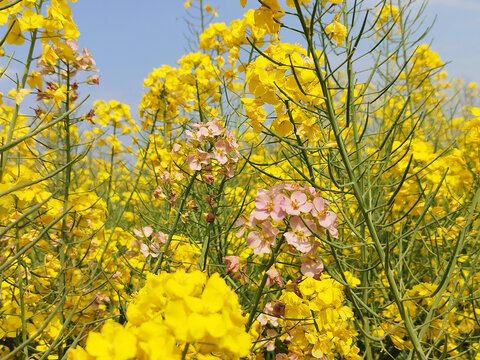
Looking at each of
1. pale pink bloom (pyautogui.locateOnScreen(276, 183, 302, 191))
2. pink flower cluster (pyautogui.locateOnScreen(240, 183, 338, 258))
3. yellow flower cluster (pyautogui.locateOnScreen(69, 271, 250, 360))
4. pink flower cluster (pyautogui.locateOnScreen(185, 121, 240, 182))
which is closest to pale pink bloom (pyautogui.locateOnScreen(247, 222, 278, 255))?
pink flower cluster (pyautogui.locateOnScreen(240, 183, 338, 258))

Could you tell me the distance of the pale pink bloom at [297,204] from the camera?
104 cm

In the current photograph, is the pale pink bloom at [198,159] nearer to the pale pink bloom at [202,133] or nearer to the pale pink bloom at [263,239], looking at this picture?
the pale pink bloom at [202,133]

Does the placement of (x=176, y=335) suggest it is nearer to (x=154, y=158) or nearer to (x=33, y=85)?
(x=33, y=85)

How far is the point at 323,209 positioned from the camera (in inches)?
42.2

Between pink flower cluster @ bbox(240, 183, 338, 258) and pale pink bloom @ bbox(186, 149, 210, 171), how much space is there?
0.62m

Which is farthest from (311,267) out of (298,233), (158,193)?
(158,193)

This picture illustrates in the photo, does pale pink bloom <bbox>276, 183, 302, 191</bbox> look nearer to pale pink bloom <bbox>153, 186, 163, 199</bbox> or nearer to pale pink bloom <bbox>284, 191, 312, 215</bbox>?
pale pink bloom <bbox>284, 191, 312, 215</bbox>

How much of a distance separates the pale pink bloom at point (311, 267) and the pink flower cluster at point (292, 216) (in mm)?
36

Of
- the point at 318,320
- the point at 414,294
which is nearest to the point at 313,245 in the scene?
the point at 318,320

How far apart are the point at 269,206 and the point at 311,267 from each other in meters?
0.21

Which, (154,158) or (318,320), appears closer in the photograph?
(318,320)

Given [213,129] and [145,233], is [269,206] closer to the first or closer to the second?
[213,129]

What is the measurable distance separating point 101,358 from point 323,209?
0.67m

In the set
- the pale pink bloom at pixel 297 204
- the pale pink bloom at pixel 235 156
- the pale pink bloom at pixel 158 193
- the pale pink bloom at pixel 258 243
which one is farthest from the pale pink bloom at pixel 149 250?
the pale pink bloom at pixel 297 204
